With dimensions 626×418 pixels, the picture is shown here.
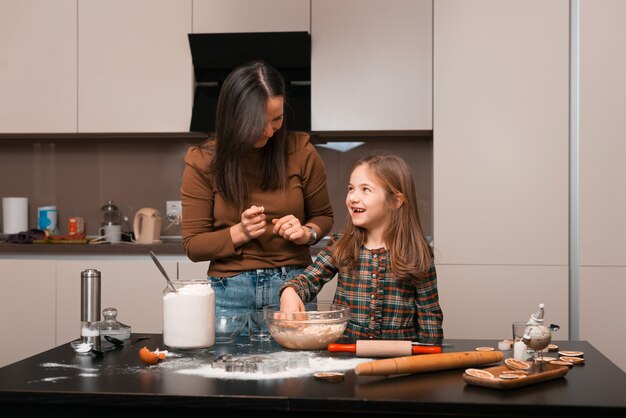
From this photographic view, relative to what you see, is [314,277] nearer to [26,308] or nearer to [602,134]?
[602,134]

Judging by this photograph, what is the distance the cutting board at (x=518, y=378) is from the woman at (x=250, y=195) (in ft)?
2.53

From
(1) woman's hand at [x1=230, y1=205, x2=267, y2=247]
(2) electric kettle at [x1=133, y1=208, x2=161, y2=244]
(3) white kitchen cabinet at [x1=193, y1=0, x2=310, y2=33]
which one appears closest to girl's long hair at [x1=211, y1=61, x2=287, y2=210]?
(1) woman's hand at [x1=230, y1=205, x2=267, y2=247]

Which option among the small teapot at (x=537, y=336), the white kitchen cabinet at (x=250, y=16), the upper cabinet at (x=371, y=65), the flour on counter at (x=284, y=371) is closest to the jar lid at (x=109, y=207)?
the white kitchen cabinet at (x=250, y=16)

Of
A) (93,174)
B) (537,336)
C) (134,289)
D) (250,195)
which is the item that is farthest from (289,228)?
(93,174)

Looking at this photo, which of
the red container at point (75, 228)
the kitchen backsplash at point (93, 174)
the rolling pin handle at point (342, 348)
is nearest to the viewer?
the rolling pin handle at point (342, 348)

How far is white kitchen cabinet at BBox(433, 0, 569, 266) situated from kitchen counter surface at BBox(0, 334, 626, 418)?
5.93 feet

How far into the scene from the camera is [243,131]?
2045 mm

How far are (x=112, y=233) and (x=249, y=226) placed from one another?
1.99 metres

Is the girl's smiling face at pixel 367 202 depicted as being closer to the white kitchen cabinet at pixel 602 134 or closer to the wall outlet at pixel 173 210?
the white kitchen cabinet at pixel 602 134

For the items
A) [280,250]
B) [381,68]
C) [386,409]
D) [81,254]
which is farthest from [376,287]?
[81,254]

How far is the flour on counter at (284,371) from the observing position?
1.43m

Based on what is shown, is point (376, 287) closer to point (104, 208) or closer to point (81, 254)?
point (81, 254)

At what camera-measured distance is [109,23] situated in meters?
3.70

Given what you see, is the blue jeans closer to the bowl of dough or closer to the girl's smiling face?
the girl's smiling face
